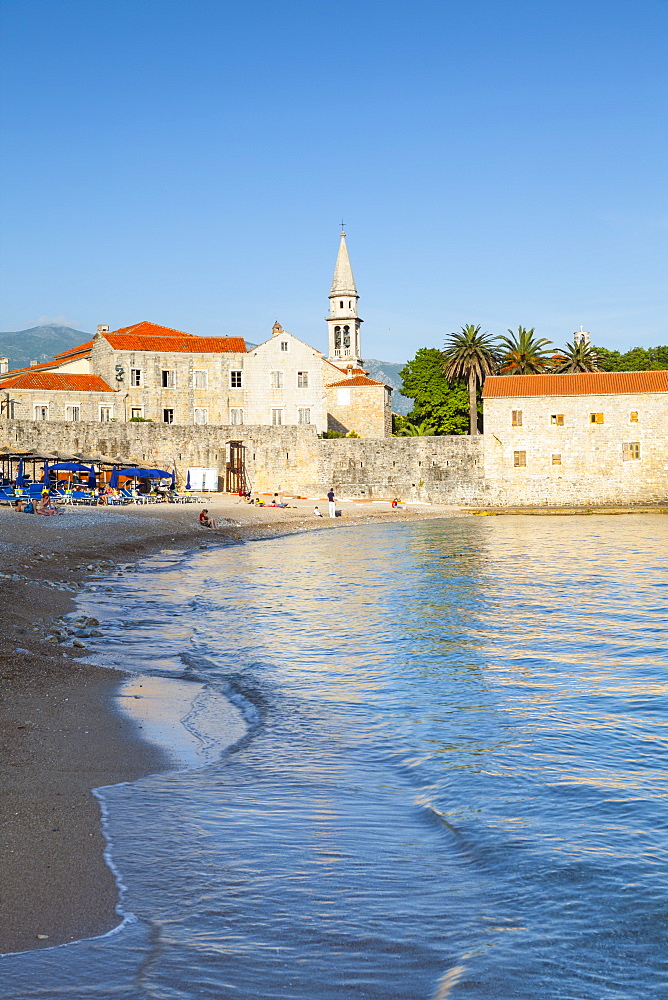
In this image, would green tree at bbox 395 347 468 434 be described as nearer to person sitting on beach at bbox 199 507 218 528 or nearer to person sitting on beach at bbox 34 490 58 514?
person sitting on beach at bbox 199 507 218 528

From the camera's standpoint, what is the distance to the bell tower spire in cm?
8881

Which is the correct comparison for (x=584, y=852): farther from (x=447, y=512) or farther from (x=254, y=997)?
(x=447, y=512)

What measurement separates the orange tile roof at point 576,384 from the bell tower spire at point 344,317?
30836mm

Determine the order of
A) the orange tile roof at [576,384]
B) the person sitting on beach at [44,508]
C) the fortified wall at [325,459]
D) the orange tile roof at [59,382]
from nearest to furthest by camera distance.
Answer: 1. the person sitting on beach at [44,508]
2. the orange tile roof at [576,384]
3. the fortified wall at [325,459]
4. the orange tile roof at [59,382]

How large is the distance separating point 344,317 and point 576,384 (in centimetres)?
3578

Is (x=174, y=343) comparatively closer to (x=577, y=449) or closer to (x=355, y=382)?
(x=355, y=382)

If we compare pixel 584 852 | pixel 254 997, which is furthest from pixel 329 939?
pixel 584 852

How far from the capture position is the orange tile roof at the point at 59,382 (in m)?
58.8

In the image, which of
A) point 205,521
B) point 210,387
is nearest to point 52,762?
point 205,521

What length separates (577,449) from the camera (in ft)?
192

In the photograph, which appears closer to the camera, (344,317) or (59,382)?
(59,382)

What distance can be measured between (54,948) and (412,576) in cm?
2138

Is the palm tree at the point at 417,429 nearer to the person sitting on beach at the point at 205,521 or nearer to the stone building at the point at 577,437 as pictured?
the stone building at the point at 577,437

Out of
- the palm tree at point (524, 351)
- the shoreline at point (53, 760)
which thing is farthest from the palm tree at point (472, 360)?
the shoreline at point (53, 760)
